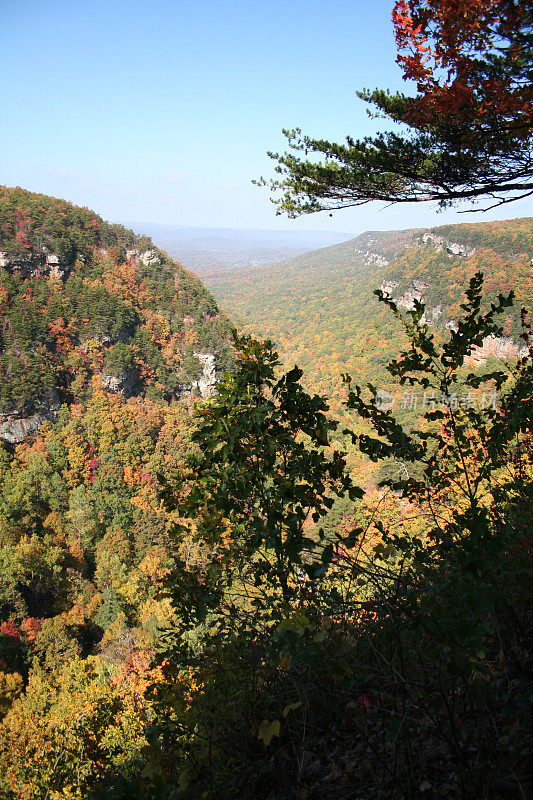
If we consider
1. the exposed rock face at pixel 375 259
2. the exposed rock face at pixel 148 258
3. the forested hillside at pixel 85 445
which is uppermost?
the exposed rock face at pixel 375 259

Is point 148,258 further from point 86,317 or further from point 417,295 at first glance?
point 417,295

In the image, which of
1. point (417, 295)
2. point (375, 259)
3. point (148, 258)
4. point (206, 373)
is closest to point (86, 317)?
point (206, 373)

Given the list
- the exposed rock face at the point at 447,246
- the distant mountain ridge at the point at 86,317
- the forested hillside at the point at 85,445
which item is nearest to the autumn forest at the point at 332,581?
the forested hillside at the point at 85,445

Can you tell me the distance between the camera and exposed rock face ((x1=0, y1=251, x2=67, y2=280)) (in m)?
50.4

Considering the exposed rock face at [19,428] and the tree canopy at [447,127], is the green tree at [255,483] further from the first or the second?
the exposed rock face at [19,428]

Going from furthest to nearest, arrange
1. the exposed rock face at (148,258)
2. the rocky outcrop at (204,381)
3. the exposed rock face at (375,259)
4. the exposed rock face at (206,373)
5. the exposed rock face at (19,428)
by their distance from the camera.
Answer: the exposed rock face at (375,259) < the exposed rock face at (148,258) < the exposed rock face at (206,373) < the rocky outcrop at (204,381) < the exposed rock face at (19,428)

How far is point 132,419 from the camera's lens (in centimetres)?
4484

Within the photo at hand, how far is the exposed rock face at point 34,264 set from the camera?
165 ft

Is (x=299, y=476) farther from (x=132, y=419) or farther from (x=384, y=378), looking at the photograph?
(x=384, y=378)

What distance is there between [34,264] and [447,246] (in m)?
71.6

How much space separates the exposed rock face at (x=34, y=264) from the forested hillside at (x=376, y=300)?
90.6ft

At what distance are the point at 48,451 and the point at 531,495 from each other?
4172 cm

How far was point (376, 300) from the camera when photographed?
328 ft

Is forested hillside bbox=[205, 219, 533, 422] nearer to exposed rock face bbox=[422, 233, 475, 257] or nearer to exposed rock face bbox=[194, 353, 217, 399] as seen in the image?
exposed rock face bbox=[422, 233, 475, 257]
